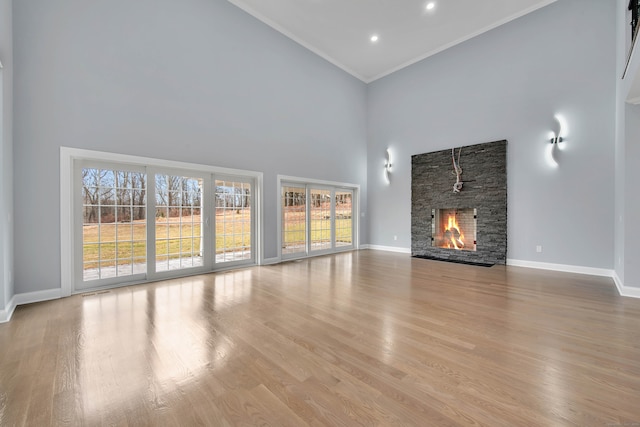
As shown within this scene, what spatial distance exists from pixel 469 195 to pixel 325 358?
538cm

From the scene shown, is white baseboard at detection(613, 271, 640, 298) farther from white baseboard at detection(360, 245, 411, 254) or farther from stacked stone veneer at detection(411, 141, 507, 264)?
white baseboard at detection(360, 245, 411, 254)

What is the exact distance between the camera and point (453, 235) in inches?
248

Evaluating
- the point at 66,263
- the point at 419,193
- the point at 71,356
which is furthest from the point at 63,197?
the point at 419,193

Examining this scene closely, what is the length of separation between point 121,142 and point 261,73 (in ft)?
9.90

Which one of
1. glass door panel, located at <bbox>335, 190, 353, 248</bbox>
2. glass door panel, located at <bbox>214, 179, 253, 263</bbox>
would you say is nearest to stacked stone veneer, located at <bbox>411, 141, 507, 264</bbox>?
glass door panel, located at <bbox>335, 190, 353, 248</bbox>

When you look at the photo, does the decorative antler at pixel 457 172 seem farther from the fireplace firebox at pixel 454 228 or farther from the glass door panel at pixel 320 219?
the glass door panel at pixel 320 219

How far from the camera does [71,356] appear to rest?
2.04 metres

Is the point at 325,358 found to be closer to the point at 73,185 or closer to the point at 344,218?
the point at 73,185

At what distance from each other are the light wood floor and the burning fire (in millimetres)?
2512

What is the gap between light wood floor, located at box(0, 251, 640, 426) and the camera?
1.46 meters

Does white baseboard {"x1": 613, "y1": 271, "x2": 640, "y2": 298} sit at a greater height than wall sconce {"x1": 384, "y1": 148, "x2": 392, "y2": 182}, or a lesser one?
lesser

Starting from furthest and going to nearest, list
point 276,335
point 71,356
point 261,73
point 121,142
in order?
point 261,73, point 121,142, point 276,335, point 71,356

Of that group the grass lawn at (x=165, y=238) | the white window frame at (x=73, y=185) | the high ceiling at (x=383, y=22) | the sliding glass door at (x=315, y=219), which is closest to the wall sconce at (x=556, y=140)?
the high ceiling at (x=383, y=22)

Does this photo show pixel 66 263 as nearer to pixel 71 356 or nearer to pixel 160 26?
pixel 71 356
